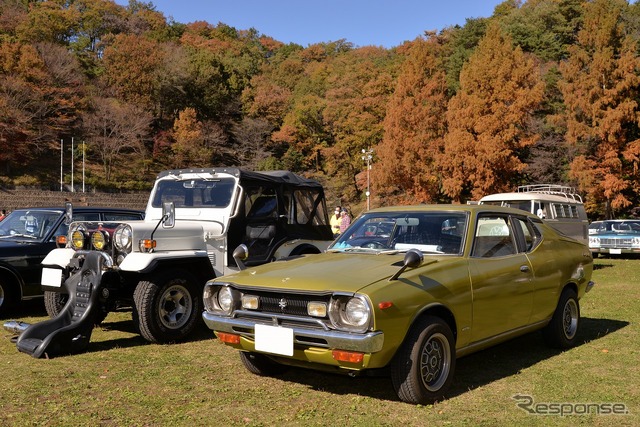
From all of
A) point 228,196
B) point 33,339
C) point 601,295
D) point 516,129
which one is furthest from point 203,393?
point 516,129

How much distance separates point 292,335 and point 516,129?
97.3ft

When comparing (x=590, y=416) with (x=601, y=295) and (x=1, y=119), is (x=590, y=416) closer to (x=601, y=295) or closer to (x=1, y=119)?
(x=601, y=295)

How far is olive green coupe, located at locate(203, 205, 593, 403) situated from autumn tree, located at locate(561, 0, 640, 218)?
27.8 metres

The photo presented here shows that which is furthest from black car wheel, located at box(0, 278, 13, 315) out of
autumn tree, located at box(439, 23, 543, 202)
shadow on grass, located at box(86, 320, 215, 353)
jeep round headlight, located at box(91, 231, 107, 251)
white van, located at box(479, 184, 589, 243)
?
autumn tree, located at box(439, 23, 543, 202)

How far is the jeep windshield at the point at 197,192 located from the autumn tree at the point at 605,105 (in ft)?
91.6

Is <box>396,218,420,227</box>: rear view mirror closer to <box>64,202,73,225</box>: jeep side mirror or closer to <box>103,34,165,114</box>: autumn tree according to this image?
<box>64,202,73,225</box>: jeep side mirror

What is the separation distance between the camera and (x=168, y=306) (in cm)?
682

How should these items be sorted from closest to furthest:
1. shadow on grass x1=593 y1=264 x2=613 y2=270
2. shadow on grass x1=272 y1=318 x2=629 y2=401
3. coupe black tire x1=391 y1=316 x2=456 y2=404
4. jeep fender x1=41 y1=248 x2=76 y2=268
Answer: coupe black tire x1=391 y1=316 x2=456 y2=404 < shadow on grass x1=272 y1=318 x2=629 y2=401 < jeep fender x1=41 y1=248 x2=76 y2=268 < shadow on grass x1=593 y1=264 x2=613 y2=270

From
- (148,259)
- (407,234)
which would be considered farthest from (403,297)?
(148,259)

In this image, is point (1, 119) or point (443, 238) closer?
point (443, 238)

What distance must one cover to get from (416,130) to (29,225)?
95.0ft

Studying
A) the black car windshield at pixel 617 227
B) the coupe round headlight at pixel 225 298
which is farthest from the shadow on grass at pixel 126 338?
the black car windshield at pixel 617 227

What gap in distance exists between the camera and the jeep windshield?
8.05 meters

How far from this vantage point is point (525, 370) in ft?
18.1
